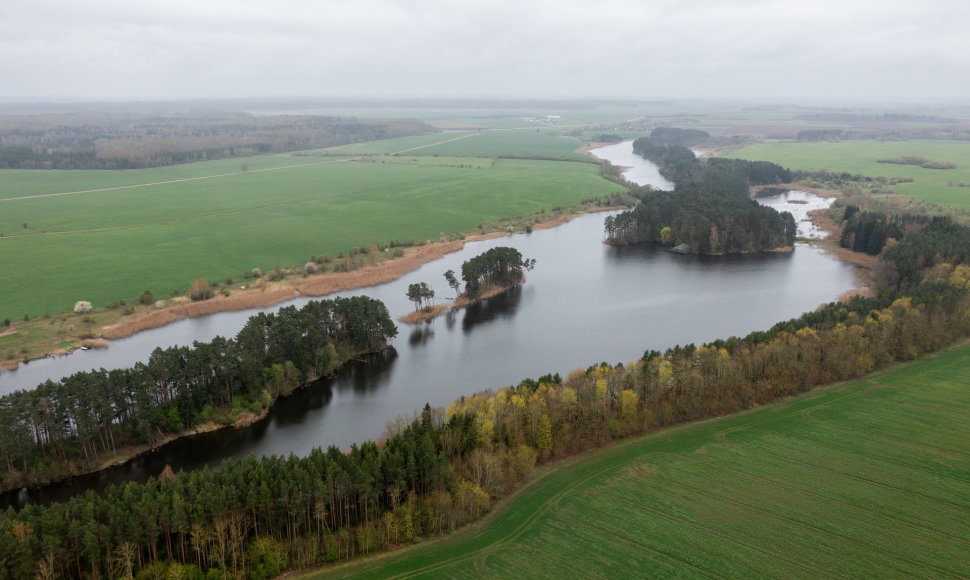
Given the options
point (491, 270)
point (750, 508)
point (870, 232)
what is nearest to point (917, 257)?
point (870, 232)

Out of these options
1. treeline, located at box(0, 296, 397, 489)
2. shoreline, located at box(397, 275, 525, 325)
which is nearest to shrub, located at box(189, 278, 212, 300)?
treeline, located at box(0, 296, 397, 489)

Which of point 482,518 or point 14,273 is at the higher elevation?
point 14,273

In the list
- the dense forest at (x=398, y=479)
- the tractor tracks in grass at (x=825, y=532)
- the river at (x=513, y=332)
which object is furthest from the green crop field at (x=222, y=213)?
the tractor tracks in grass at (x=825, y=532)

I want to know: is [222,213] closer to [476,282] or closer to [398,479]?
[476,282]

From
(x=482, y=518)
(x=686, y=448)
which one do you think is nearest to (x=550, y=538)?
(x=482, y=518)

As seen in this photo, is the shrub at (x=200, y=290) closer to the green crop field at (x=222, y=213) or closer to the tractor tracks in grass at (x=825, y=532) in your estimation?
the green crop field at (x=222, y=213)

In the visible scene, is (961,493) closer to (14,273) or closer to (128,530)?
(128,530)

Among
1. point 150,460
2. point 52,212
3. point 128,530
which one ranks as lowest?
point 150,460
